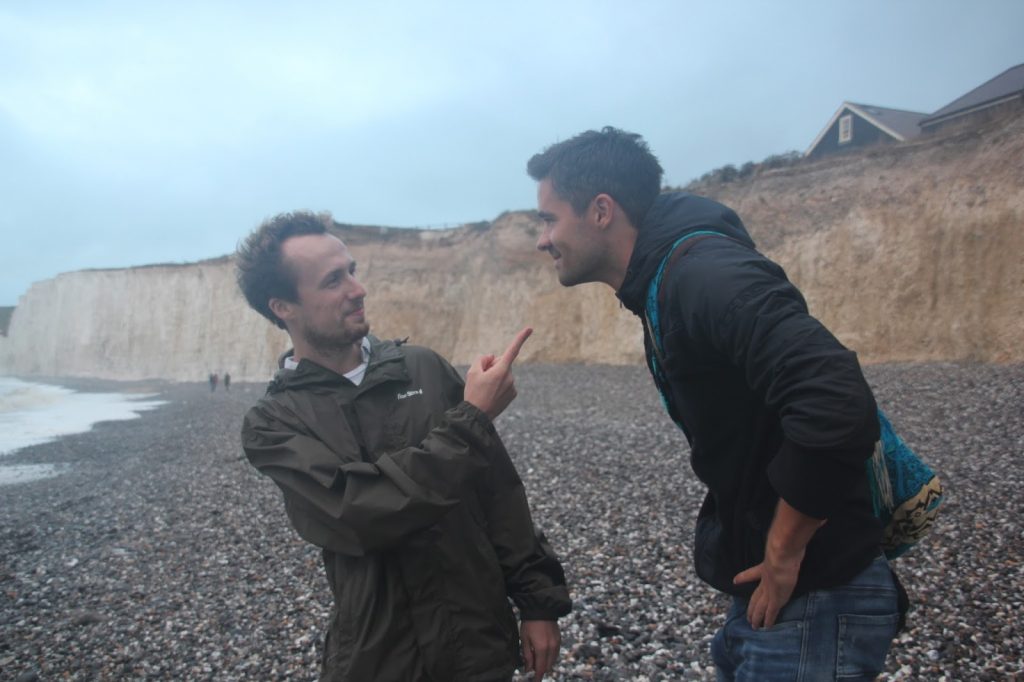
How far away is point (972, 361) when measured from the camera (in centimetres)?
1845

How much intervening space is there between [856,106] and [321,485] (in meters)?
33.5

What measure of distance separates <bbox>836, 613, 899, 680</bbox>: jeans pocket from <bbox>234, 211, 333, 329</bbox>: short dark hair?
232 cm

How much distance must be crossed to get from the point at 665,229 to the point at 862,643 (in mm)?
1373

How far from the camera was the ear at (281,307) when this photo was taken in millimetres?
2785

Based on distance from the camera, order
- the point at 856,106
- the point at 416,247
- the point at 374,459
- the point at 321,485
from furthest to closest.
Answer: the point at 416,247, the point at 856,106, the point at 374,459, the point at 321,485

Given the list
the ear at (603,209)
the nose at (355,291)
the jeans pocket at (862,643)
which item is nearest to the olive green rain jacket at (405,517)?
the nose at (355,291)

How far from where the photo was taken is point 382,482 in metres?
2.14

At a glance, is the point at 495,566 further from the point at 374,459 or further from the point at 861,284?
the point at 861,284

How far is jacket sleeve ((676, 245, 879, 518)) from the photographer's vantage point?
1.55 m

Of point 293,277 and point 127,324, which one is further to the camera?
point 127,324

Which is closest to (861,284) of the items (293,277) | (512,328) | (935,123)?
(935,123)

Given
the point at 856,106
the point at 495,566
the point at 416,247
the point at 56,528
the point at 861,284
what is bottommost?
the point at 56,528

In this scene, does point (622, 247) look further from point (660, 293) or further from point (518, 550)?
point (518, 550)

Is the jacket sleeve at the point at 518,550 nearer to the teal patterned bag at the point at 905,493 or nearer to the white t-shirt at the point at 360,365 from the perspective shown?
the white t-shirt at the point at 360,365
